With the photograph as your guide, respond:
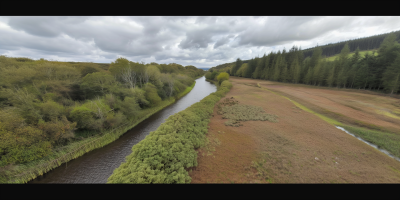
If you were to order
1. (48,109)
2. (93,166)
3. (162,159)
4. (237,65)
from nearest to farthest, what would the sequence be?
(162,159), (93,166), (48,109), (237,65)

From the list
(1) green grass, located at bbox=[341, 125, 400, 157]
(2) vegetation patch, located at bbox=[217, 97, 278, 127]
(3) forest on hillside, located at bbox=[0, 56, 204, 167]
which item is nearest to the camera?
(3) forest on hillside, located at bbox=[0, 56, 204, 167]

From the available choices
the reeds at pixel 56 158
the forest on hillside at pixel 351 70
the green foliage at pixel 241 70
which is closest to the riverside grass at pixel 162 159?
the reeds at pixel 56 158

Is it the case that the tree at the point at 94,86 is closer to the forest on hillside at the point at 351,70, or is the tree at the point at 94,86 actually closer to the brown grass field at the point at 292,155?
the brown grass field at the point at 292,155

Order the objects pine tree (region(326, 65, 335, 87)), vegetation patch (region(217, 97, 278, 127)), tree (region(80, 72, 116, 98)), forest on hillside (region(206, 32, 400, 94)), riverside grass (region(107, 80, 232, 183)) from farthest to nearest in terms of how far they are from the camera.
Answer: pine tree (region(326, 65, 335, 87)) → forest on hillside (region(206, 32, 400, 94)) → tree (region(80, 72, 116, 98)) → vegetation patch (region(217, 97, 278, 127)) → riverside grass (region(107, 80, 232, 183))

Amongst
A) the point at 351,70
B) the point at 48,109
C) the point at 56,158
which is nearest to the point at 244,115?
the point at 56,158

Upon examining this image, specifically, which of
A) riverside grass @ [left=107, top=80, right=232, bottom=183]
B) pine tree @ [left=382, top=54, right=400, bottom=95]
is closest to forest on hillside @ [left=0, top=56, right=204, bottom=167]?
riverside grass @ [left=107, top=80, right=232, bottom=183]

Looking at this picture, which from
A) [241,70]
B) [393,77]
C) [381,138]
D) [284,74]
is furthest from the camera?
[241,70]

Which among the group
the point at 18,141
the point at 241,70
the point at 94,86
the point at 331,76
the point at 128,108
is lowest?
the point at 128,108

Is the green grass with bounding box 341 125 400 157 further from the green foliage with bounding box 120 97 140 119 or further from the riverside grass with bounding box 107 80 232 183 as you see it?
the green foliage with bounding box 120 97 140 119

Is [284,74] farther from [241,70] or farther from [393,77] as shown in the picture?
[241,70]
